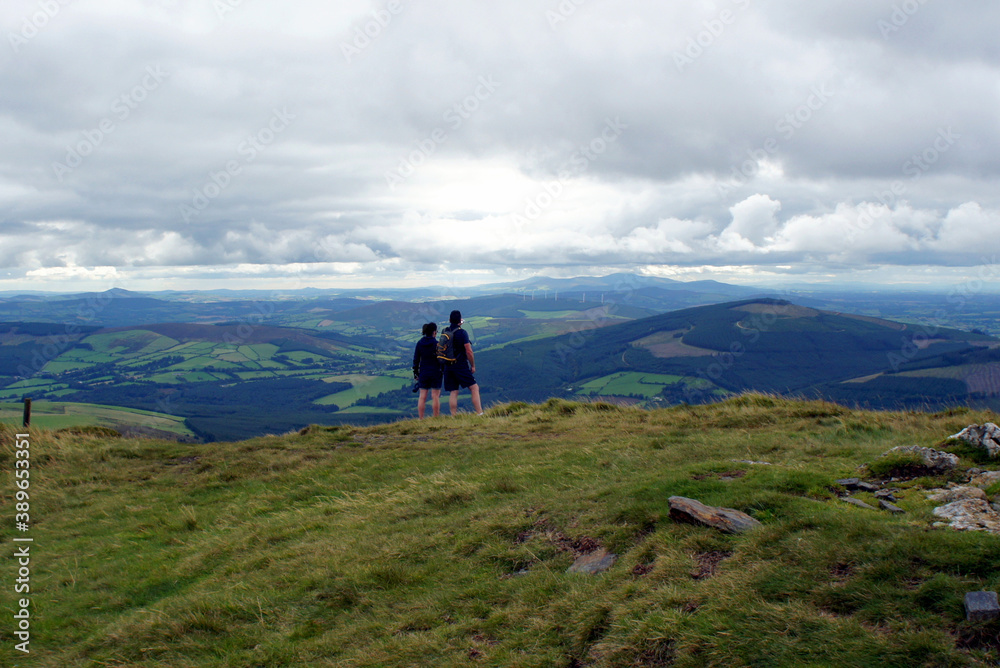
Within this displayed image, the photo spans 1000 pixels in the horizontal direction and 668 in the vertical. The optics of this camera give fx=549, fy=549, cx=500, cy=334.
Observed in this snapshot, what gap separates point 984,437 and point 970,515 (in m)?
4.09

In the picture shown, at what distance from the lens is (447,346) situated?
63.0 ft

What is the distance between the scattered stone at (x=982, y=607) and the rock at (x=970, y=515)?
2.12 metres

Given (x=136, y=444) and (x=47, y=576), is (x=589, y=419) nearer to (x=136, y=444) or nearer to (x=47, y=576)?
(x=47, y=576)

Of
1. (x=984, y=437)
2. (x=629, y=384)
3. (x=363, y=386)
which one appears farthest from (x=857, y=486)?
(x=363, y=386)

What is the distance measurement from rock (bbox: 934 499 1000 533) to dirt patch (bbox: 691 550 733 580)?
9.04 feet

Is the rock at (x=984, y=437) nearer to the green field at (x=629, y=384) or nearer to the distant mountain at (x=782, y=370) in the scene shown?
the distant mountain at (x=782, y=370)

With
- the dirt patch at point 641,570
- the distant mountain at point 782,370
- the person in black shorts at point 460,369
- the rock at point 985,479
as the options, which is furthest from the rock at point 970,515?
the distant mountain at point 782,370

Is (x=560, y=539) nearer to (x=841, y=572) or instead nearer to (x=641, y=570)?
(x=641, y=570)

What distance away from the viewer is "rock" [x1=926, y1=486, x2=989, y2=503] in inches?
296

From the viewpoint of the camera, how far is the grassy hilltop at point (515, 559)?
5121mm

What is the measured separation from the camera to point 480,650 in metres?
5.75

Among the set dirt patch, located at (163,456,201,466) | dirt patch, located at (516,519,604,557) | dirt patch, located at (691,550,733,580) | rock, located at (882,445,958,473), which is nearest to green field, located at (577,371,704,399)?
dirt patch, located at (163,456,201,466)

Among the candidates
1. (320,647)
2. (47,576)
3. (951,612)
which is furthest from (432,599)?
(47,576)

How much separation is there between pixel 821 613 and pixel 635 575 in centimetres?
205
